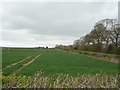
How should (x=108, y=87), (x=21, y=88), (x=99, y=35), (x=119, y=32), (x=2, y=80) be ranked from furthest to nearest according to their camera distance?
(x=99, y=35)
(x=119, y=32)
(x=2, y=80)
(x=108, y=87)
(x=21, y=88)

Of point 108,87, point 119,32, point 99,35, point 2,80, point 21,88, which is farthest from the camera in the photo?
point 99,35

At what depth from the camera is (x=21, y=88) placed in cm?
345

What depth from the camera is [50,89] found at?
3502 mm

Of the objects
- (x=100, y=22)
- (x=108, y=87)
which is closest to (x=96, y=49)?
(x=100, y=22)

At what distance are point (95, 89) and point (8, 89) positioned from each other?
8.48 ft

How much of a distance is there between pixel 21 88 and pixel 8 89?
38 cm

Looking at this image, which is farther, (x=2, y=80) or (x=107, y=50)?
(x=107, y=50)

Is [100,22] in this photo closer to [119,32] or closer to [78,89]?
[119,32]

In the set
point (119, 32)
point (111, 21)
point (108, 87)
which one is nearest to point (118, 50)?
point (119, 32)

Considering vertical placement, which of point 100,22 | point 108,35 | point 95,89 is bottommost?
point 95,89

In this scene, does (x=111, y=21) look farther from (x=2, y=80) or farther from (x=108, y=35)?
(x=2, y=80)

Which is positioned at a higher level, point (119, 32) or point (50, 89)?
point (119, 32)

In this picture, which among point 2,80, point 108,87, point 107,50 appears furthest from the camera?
point 107,50

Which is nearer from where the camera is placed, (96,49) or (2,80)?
(2,80)
